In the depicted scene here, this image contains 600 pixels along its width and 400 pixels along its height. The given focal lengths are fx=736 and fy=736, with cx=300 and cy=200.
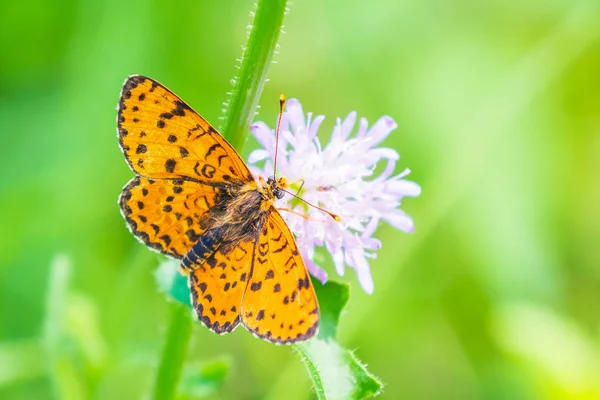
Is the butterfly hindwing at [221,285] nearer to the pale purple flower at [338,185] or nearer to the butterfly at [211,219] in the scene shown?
the butterfly at [211,219]

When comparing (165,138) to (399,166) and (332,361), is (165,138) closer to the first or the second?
(332,361)

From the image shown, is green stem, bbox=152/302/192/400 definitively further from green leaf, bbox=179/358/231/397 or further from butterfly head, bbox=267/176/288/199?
butterfly head, bbox=267/176/288/199

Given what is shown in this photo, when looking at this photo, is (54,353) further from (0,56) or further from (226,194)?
(0,56)

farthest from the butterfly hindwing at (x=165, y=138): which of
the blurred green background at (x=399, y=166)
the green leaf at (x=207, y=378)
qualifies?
the blurred green background at (x=399, y=166)

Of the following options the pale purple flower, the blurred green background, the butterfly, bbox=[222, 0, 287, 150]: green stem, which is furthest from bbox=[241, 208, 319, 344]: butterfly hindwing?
the blurred green background

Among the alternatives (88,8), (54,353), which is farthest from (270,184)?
(88,8)
